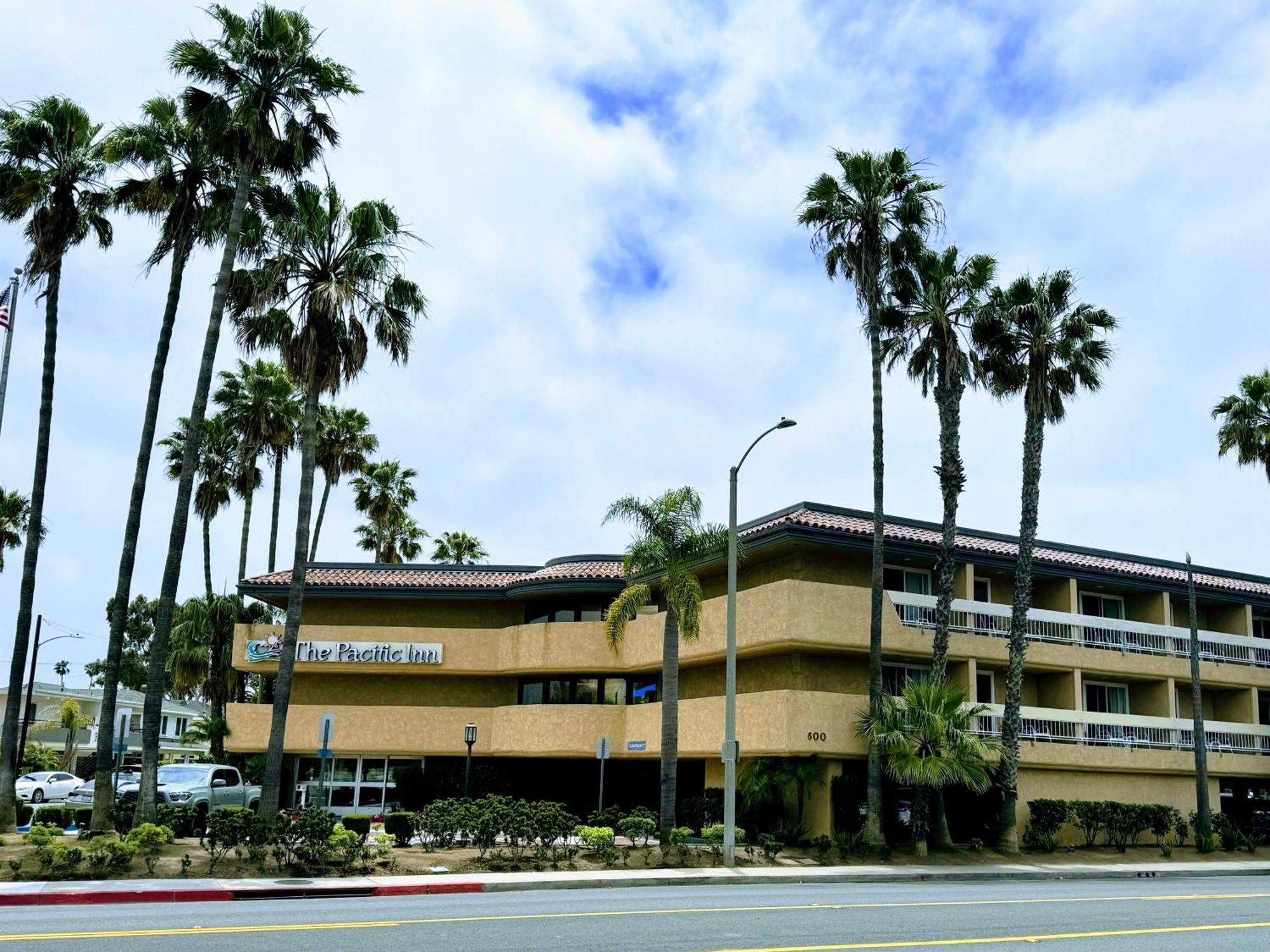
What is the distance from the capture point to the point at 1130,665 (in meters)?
35.9

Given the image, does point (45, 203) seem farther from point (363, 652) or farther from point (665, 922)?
point (665, 922)

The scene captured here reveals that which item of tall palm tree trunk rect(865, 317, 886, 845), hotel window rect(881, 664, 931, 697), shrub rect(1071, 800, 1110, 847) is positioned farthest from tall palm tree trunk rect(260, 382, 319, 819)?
shrub rect(1071, 800, 1110, 847)

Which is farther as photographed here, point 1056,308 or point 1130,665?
point 1130,665

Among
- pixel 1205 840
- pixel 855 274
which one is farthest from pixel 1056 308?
pixel 1205 840

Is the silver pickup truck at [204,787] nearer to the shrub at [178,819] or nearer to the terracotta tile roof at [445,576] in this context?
the shrub at [178,819]

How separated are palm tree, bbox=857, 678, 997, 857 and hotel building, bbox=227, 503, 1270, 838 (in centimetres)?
177

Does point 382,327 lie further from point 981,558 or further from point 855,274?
point 981,558

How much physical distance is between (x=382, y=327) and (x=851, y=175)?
13.0 m

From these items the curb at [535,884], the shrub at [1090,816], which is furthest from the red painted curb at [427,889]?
the shrub at [1090,816]

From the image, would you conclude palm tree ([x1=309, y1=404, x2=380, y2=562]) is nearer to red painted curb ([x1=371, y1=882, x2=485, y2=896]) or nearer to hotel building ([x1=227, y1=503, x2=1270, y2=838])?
hotel building ([x1=227, y1=503, x2=1270, y2=838])

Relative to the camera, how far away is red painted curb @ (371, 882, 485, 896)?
63.5 ft

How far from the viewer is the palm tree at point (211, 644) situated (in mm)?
44438

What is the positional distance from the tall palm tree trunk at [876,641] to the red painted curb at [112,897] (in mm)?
16322

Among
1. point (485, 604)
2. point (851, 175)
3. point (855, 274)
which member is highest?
point (851, 175)
